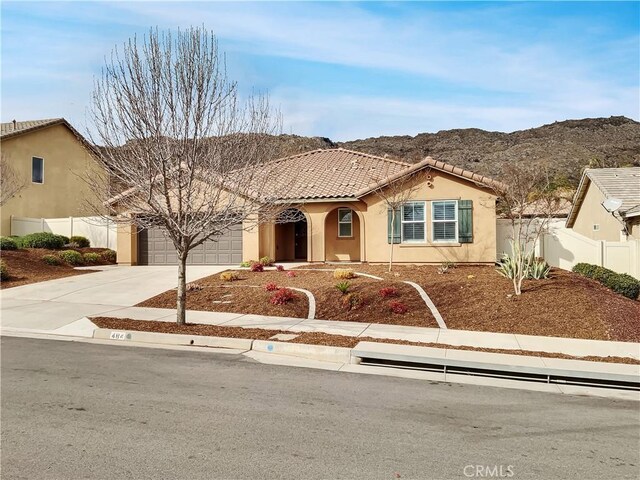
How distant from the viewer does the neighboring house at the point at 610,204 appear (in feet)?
57.7

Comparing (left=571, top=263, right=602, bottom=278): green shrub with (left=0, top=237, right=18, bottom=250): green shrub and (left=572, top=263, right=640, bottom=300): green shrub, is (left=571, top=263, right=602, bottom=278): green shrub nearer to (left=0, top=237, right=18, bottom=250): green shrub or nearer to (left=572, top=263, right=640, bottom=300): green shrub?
(left=572, top=263, right=640, bottom=300): green shrub

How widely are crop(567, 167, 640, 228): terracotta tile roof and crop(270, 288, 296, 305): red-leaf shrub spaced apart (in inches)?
505

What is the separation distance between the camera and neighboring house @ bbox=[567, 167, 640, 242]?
57.7 feet

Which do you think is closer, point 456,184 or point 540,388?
point 540,388

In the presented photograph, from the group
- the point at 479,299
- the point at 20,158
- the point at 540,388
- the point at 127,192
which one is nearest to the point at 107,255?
the point at 20,158

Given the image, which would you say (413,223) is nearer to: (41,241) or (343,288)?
(343,288)

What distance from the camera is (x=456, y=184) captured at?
18375 mm

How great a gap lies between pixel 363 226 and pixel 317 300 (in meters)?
7.45

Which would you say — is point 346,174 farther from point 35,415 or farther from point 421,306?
point 35,415

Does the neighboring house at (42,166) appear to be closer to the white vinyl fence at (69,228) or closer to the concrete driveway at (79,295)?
the white vinyl fence at (69,228)

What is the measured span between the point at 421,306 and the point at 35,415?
29.1 feet

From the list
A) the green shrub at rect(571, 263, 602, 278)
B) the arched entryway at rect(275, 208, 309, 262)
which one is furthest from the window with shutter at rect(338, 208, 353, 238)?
the green shrub at rect(571, 263, 602, 278)

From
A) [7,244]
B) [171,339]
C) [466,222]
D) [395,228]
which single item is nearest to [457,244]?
[466,222]

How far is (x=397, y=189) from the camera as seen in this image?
18.5m
